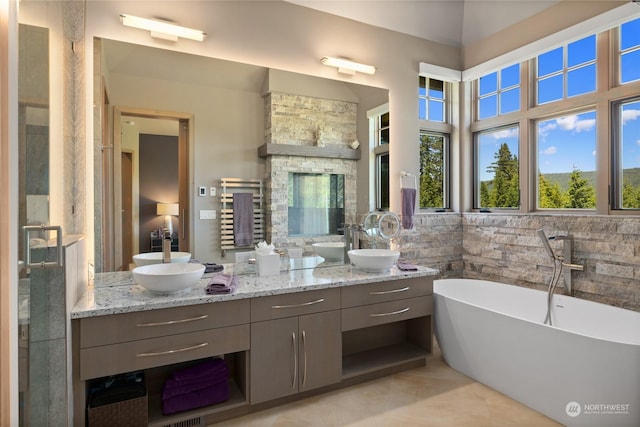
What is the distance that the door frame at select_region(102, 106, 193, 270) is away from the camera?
93.3 inches

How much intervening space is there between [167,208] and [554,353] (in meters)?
2.71

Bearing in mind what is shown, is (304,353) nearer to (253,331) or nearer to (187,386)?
(253,331)

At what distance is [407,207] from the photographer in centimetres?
359

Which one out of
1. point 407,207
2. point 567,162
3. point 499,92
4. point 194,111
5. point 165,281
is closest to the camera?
point 165,281

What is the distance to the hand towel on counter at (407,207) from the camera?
3582mm

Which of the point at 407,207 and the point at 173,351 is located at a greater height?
the point at 407,207

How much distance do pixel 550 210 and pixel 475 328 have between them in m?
1.57

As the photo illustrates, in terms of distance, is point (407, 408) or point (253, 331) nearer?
point (253, 331)

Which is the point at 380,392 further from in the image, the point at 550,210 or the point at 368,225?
the point at 550,210

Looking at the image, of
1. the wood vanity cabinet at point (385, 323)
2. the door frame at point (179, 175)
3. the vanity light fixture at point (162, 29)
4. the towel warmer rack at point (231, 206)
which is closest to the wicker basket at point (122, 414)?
the door frame at point (179, 175)

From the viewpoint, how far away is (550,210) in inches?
133

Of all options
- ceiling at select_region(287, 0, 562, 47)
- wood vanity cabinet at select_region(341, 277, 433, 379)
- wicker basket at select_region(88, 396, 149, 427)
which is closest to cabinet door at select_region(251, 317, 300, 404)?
wood vanity cabinet at select_region(341, 277, 433, 379)

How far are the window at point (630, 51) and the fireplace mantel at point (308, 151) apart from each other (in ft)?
7.25

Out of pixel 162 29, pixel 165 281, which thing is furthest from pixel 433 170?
pixel 165 281
